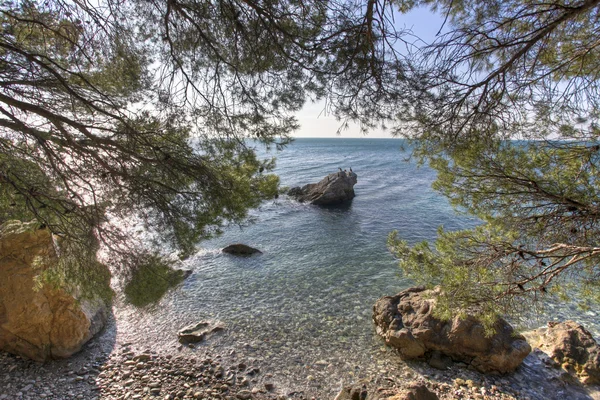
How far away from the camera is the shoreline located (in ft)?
18.3

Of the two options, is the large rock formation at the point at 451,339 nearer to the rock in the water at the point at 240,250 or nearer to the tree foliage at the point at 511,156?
the tree foliage at the point at 511,156

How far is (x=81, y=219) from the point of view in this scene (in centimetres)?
449

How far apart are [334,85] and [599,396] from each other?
296 inches

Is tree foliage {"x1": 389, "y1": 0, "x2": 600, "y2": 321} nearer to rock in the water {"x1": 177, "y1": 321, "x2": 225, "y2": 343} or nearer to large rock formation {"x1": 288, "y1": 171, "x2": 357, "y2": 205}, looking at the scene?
rock in the water {"x1": 177, "y1": 321, "x2": 225, "y2": 343}

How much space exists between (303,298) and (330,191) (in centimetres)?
1254

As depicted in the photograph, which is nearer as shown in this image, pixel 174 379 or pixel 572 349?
pixel 174 379

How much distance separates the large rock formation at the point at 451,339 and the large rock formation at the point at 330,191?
1378cm

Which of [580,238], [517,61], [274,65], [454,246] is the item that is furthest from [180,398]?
[517,61]

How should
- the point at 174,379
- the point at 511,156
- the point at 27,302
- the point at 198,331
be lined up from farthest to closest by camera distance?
the point at 198,331
the point at 27,302
the point at 174,379
the point at 511,156

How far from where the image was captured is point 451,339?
6434 millimetres

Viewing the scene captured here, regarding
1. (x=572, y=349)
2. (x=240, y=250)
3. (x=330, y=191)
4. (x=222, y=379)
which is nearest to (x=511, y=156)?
(x=572, y=349)

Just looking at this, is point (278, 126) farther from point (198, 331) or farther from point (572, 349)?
point (572, 349)

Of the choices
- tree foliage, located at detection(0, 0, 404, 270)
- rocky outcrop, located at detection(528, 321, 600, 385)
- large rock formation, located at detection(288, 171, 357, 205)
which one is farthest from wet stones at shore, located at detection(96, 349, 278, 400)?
large rock formation, located at detection(288, 171, 357, 205)

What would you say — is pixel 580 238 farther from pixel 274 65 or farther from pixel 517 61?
pixel 274 65
